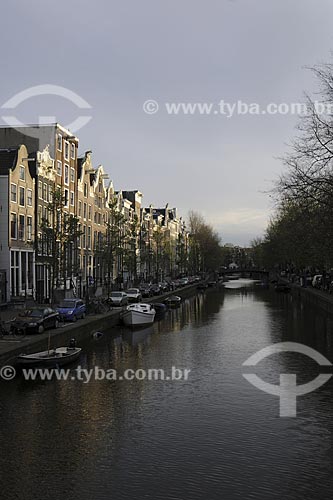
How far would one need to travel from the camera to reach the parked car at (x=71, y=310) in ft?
128

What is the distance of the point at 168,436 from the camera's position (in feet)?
56.4

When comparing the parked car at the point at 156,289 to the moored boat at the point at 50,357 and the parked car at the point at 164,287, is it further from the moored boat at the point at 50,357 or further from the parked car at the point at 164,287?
the moored boat at the point at 50,357

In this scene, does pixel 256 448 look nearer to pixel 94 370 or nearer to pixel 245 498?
pixel 245 498

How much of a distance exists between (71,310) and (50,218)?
19.0m

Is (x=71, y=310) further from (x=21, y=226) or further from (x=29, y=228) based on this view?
(x=29, y=228)

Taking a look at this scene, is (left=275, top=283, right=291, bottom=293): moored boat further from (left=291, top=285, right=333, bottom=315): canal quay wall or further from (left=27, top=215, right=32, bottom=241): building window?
(left=27, top=215, right=32, bottom=241): building window

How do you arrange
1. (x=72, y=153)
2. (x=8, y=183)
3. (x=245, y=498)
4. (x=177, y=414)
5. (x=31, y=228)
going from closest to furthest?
(x=245, y=498) → (x=177, y=414) → (x=8, y=183) → (x=31, y=228) → (x=72, y=153)

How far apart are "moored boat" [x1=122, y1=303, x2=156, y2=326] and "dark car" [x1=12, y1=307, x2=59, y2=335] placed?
11533mm

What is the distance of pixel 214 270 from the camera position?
172m

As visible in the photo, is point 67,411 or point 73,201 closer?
point 67,411

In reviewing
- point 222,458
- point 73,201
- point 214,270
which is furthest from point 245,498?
point 214,270

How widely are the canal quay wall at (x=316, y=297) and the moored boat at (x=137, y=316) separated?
748 inches

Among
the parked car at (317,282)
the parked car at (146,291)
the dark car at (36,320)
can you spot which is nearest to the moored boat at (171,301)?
the parked car at (146,291)

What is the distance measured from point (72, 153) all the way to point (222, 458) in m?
53.7
